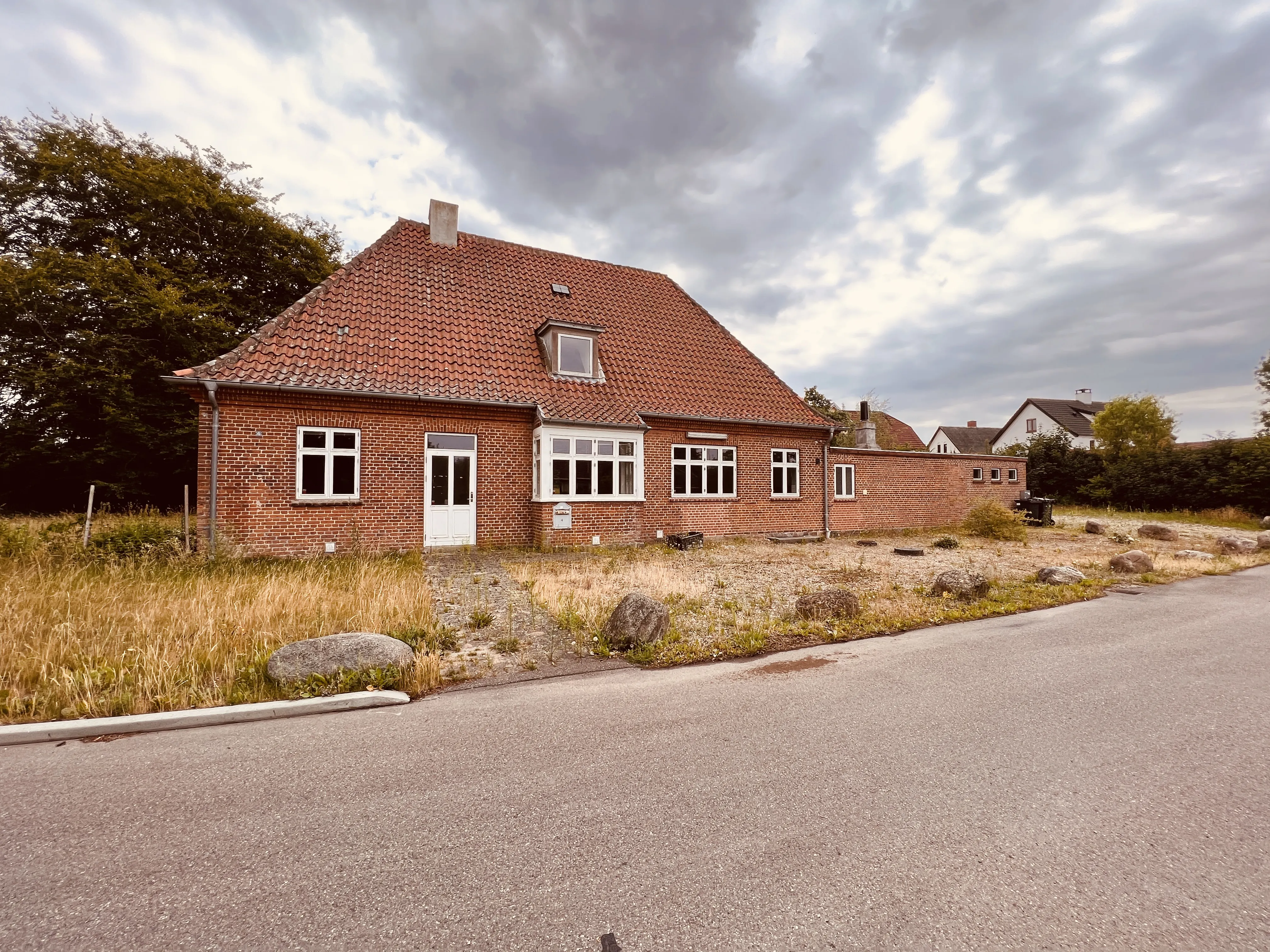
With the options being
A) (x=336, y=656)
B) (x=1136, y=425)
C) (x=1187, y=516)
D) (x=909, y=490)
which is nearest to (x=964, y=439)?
(x=1136, y=425)

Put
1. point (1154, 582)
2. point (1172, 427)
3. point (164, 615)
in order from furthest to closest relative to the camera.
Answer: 1. point (1172, 427)
2. point (1154, 582)
3. point (164, 615)

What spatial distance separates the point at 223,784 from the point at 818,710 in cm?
381

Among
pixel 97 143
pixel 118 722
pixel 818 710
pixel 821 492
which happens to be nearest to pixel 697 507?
pixel 821 492

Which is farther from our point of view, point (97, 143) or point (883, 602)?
point (97, 143)

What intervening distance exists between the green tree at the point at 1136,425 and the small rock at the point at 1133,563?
29.5m

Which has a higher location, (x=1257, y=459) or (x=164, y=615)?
(x=1257, y=459)

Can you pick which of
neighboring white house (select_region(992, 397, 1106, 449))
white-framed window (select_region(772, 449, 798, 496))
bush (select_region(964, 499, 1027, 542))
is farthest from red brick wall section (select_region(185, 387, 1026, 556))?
neighboring white house (select_region(992, 397, 1106, 449))

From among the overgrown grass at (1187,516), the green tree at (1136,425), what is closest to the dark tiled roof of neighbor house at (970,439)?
the green tree at (1136,425)

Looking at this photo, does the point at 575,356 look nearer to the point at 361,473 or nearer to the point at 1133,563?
the point at 361,473

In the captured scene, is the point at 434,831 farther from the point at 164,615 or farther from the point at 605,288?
the point at 605,288

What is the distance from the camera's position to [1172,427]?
118 ft

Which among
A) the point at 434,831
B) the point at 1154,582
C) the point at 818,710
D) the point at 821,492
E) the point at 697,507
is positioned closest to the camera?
the point at 434,831

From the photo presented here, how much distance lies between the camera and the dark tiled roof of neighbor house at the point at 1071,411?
50625 mm

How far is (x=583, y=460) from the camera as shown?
45.6 feet
